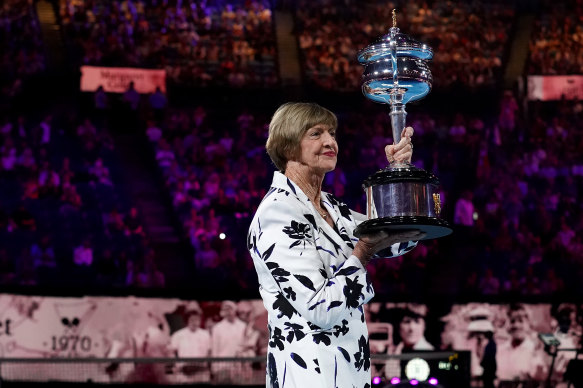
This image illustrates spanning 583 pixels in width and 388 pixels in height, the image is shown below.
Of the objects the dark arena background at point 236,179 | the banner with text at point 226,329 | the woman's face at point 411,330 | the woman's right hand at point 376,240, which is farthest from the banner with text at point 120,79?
the woman's right hand at point 376,240

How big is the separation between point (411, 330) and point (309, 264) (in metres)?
6.81

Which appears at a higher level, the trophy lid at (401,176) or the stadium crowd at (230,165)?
the stadium crowd at (230,165)

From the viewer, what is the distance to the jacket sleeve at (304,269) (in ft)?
6.90

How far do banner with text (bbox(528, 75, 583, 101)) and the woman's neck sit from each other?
12.8 m

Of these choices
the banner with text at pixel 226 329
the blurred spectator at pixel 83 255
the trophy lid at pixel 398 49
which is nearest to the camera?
the trophy lid at pixel 398 49

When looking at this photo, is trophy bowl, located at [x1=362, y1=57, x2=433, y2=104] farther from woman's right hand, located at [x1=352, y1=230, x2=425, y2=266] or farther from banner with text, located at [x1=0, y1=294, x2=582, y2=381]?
banner with text, located at [x1=0, y1=294, x2=582, y2=381]

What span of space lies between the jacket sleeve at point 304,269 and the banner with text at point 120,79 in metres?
11.9

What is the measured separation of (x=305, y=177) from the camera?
2.41m

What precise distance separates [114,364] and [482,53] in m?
10.5

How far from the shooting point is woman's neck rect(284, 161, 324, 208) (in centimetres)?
240

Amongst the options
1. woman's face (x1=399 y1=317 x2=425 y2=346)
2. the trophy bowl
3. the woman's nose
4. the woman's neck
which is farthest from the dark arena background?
the woman's nose

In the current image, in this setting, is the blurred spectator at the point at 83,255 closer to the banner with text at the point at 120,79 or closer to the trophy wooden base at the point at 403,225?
the banner with text at the point at 120,79

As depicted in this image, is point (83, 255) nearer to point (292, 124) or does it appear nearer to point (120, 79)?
point (120, 79)

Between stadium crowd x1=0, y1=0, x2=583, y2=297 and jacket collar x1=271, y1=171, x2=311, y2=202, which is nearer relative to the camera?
jacket collar x1=271, y1=171, x2=311, y2=202
